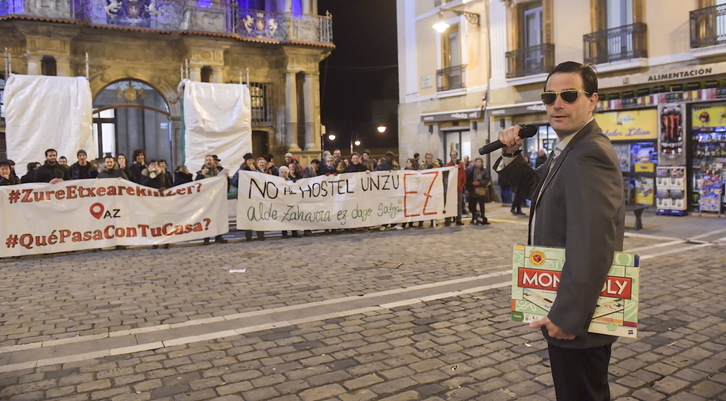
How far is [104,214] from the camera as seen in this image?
11.4m

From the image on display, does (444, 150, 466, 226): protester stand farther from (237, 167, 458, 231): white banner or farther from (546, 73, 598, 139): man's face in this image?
(546, 73, 598, 139): man's face

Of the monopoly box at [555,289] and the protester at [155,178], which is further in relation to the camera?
the protester at [155,178]

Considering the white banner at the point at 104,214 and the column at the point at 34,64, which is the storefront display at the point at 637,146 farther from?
the column at the point at 34,64

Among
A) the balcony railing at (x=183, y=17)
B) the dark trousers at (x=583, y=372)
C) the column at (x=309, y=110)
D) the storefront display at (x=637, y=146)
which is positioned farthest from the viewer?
the column at (x=309, y=110)

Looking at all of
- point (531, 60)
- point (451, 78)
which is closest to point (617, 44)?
point (531, 60)

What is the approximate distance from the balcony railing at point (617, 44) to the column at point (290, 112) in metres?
11.8

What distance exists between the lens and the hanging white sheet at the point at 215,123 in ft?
63.0

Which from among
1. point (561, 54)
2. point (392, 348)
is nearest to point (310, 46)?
point (561, 54)

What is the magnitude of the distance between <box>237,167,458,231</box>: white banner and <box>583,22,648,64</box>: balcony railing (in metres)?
6.68

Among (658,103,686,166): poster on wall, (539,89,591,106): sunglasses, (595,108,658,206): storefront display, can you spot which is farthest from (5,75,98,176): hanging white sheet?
(539,89,591,106): sunglasses

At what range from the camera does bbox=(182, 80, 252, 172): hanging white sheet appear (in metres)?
19.2

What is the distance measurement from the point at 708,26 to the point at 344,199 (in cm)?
1044

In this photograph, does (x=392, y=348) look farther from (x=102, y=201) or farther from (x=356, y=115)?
(x=356, y=115)

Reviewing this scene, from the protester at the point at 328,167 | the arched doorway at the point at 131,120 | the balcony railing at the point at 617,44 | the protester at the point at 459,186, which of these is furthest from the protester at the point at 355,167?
the arched doorway at the point at 131,120
